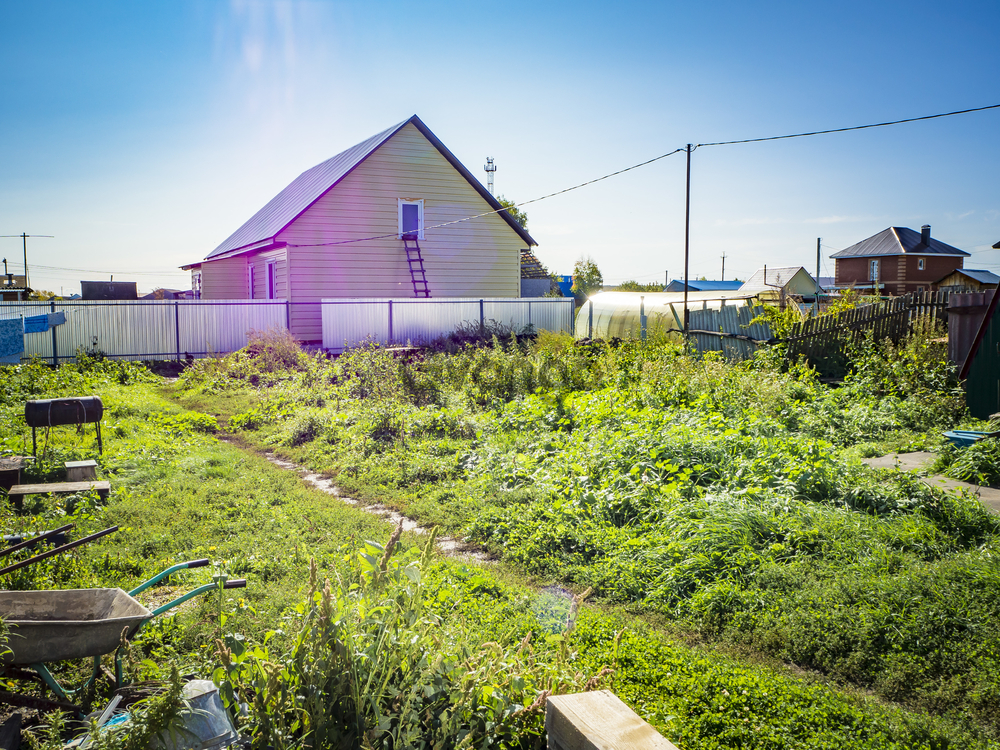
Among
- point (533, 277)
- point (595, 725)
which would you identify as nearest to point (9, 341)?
point (595, 725)

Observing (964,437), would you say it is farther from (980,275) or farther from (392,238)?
(980,275)

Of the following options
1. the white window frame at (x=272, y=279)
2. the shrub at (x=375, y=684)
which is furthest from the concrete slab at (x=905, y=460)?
the white window frame at (x=272, y=279)

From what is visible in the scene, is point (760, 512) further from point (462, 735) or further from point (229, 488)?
point (229, 488)

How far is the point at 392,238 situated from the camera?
67.3ft

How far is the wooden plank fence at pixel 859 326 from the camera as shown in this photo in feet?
38.7

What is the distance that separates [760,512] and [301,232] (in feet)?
57.6

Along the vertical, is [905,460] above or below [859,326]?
below

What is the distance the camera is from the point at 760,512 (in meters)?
4.68

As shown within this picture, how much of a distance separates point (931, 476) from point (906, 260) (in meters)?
55.4

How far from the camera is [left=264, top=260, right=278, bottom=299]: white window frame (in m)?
21.2

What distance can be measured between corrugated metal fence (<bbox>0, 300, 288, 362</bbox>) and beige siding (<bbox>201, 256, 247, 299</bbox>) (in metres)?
7.57

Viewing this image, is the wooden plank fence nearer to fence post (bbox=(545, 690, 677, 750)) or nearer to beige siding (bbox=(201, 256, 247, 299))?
fence post (bbox=(545, 690, 677, 750))

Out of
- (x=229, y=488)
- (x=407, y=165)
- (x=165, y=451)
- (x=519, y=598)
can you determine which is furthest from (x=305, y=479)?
(x=407, y=165)

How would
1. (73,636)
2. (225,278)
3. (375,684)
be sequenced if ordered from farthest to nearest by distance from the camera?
1. (225,278)
2. (73,636)
3. (375,684)
